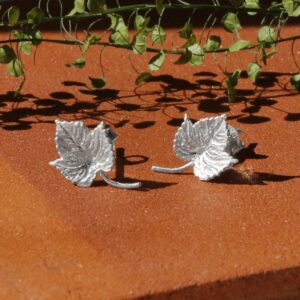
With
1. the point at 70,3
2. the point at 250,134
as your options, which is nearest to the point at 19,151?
the point at 250,134

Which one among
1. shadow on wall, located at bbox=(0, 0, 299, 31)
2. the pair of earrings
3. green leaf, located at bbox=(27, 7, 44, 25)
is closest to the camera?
the pair of earrings

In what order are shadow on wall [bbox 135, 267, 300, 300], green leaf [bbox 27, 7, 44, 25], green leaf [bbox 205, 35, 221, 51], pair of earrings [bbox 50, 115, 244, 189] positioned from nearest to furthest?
shadow on wall [bbox 135, 267, 300, 300]
pair of earrings [bbox 50, 115, 244, 189]
green leaf [bbox 27, 7, 44, 25]
green leaf [bbox 205, 35, 221, 51]

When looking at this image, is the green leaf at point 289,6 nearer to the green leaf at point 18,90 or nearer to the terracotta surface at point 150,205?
the terracotta surface at point 150,205

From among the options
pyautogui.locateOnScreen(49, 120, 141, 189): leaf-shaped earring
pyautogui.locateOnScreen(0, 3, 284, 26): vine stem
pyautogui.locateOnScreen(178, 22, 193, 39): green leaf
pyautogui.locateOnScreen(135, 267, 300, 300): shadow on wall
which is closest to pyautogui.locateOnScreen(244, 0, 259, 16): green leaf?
pyautogui.locateOnScreen(0, 3, 284, 26): vine stem

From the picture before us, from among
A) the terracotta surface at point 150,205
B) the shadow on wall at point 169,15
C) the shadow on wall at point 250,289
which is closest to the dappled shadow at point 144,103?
the terracotta surface at point 150,205

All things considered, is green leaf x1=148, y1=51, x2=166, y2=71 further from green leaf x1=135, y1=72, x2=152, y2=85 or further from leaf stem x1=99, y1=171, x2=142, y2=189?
leaf stem x1=99, y1=171, x2=142, y2=189

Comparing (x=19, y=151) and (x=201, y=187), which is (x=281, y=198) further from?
(x=19, y=151)
